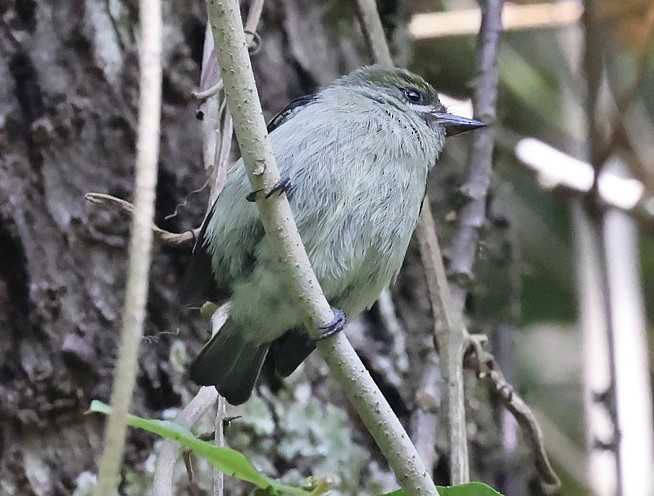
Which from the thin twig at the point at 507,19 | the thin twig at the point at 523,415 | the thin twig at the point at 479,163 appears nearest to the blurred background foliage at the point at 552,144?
the thin twig at the point at 507,19

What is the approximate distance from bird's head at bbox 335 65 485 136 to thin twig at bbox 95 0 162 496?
1.32 m

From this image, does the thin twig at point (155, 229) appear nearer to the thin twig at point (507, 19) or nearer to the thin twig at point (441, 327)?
the thin twig at point (441, 327)

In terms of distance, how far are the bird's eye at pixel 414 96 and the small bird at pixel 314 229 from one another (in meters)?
0.21

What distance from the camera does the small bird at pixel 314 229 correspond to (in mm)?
1808

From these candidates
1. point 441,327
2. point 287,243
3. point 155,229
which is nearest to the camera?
point 287,243

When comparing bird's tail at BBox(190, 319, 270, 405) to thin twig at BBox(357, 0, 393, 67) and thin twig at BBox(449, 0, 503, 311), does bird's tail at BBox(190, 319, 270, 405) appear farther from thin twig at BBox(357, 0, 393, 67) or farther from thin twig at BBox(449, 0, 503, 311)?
thin twig at BBox(357, 0, 393, 67)

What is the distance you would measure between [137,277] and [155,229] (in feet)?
3.58

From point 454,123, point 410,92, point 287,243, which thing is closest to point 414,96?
point 410,92

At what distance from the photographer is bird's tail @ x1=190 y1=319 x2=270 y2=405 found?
1.84 meters

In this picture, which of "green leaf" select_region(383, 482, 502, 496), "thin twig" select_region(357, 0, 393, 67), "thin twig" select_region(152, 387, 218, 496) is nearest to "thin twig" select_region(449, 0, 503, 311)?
"thin twig" select_region(357, 0, 393, 67)

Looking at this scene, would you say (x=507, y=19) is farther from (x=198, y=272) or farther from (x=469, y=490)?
(x=469, y=490)

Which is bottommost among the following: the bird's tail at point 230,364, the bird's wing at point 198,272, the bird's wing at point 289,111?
the bird's tail at point 230,364

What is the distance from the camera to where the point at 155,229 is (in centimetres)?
191

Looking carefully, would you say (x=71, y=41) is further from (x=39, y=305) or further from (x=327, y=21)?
(x=327, y=21)
